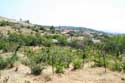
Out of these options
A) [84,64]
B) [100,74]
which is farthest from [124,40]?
[100,74]

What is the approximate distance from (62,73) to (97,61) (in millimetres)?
2870

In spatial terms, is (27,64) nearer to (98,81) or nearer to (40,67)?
(40,67)

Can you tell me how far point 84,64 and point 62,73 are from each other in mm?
2903

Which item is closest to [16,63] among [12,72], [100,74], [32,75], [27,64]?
[27,64]

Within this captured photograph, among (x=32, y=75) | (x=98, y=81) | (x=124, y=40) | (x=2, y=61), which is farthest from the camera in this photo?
(x=124, y=40)

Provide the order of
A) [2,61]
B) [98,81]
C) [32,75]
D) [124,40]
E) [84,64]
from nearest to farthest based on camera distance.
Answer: [98,81] < [32,75] < [2,61] < [84,64] < [124,40]

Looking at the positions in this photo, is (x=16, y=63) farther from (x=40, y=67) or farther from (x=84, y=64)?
(x=84, y=64)

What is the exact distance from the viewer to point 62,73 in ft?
43.6

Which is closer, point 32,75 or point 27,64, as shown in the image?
point 32,75

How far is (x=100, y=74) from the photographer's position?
13.2 metres

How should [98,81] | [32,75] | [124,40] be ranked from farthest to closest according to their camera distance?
[124,40] < [32,75] < [98,81]

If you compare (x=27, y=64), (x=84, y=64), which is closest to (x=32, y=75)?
(x=27, y=64)

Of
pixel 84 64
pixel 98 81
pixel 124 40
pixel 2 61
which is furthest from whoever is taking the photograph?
pixel 124 40

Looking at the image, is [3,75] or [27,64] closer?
[3,75]
